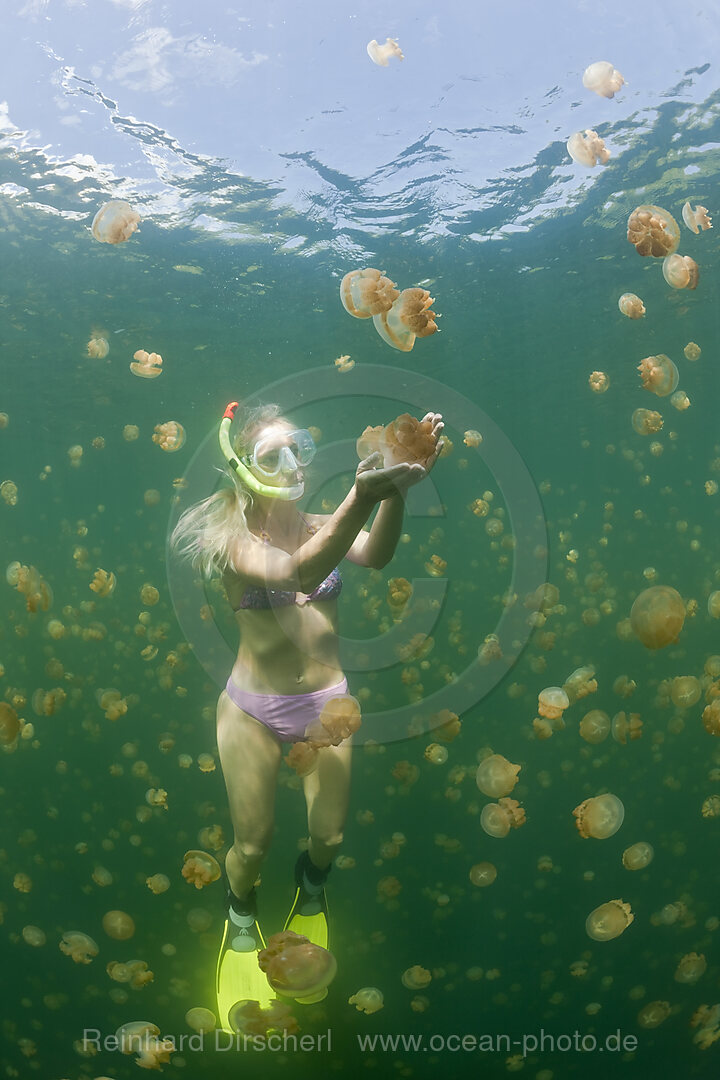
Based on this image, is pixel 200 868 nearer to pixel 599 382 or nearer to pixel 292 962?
pixel 292 962

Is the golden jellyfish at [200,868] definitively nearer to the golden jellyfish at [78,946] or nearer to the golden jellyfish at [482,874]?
the golden jellyfish at [78,946]

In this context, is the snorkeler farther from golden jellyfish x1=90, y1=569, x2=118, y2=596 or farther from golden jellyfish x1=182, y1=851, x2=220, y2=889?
golden jellyfish x1=90, y1=569, x2=118, y2=596

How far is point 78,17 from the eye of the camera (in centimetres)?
478

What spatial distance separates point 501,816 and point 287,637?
2.26 metres

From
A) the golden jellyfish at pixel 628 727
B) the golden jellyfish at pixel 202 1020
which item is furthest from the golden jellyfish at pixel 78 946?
the golden jellyfish at pixel 628 727

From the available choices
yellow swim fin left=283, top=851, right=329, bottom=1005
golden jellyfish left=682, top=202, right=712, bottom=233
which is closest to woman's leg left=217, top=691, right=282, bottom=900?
yellow swim fin left=283, top=851, right=329, bottom=1005

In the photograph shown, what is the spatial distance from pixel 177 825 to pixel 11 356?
1288cm

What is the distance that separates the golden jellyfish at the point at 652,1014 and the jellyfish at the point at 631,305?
8.89m

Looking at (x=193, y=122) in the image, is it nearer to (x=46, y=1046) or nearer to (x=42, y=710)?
(x=42, y=710)

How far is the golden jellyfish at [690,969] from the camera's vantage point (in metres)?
5.09

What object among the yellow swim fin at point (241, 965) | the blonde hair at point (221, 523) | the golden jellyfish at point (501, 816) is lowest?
the yellow swim fin at point (241, 965)

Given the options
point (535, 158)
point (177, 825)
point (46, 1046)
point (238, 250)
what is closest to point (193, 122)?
point (238, 250)

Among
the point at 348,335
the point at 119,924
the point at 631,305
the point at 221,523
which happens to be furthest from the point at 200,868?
the point at 631,305

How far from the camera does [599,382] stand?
45.0 feet
